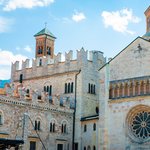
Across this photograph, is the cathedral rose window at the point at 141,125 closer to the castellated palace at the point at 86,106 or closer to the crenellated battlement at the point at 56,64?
the castellated palace at the point at 86,106

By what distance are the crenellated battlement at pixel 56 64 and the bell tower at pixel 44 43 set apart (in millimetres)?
3879

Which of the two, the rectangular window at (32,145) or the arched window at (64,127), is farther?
the arched window at (64,127)

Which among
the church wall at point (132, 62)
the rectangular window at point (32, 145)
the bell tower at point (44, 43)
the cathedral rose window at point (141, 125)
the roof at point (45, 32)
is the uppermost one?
the roof at point (45, 32)

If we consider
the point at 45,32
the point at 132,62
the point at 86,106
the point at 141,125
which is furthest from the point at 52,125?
the point at 45,32

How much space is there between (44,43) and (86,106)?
13.4 metres

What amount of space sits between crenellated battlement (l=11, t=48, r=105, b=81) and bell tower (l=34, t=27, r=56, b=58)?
153 inches

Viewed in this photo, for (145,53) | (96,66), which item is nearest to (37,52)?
(96,66)

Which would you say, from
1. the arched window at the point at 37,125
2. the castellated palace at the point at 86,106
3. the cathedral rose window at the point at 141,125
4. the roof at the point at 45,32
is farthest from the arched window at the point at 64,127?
the roof at the point at 45,32

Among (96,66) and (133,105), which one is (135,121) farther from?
(96,66)

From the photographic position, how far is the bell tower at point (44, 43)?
6188 cm

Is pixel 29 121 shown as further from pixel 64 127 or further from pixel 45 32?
pixel 45 32

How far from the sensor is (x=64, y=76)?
54719 mm

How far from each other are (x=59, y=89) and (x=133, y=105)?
513 inches

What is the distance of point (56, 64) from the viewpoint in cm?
5584
